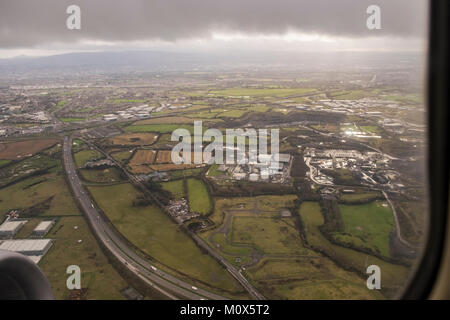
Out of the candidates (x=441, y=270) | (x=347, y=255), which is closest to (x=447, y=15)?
(x=441, y=270)

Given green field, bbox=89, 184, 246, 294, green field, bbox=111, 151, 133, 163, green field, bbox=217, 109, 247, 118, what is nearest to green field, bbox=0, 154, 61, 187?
green field, bbox=111, 151, 133, 163

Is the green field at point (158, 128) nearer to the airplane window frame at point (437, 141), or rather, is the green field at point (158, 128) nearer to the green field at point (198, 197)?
the green field at point (198, 197)

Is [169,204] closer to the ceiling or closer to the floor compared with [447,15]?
closer to the floor

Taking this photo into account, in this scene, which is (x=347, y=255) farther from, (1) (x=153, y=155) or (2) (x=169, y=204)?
(1) (x=153, y=155)

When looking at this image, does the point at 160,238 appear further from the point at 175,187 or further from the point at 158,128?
the point at 158,128

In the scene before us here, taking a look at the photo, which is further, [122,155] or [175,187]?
[122,155]

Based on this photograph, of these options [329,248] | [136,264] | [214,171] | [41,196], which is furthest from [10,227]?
[329,248]

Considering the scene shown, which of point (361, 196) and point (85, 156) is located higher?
point (85, 156)
